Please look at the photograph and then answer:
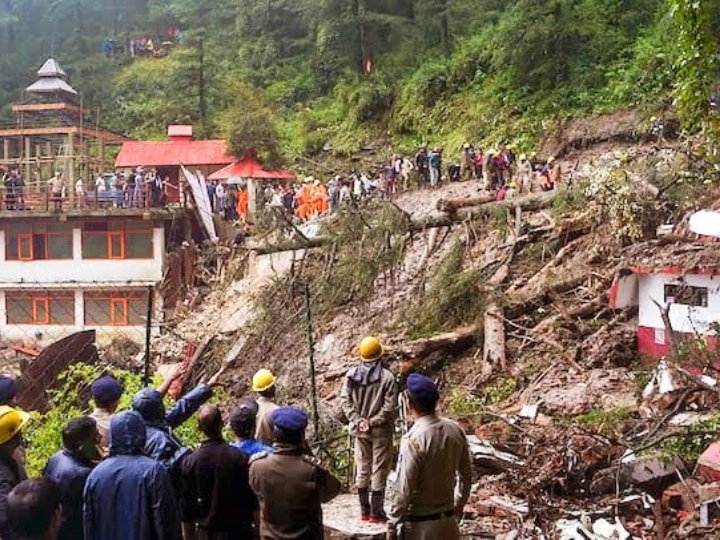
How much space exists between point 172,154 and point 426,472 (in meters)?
31.3

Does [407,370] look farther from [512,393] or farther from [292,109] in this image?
[292,109]

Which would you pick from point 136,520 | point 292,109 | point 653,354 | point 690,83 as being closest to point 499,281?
point 653,354

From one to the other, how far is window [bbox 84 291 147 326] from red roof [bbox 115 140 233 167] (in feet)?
24.4

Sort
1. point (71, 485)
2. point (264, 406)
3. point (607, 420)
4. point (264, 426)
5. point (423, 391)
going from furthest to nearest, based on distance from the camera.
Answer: point (607, 420)
point (264, 406)
point (264, 426)
point (423, 391)
point (71, 485)

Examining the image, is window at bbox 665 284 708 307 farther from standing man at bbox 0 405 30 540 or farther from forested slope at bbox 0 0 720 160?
standing man at bbox 0 405 30 540

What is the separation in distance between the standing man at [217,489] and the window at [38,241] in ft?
83.4

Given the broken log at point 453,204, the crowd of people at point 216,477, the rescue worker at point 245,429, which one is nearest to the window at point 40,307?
the broken log at point 453,204

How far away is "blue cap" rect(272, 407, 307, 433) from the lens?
14.6ft

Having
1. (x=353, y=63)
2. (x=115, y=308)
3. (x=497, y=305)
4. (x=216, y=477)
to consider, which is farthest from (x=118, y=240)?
(x=216, y=477)

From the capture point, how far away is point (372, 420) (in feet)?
20.6

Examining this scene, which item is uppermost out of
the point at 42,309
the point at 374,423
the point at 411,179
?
the point at 411,179

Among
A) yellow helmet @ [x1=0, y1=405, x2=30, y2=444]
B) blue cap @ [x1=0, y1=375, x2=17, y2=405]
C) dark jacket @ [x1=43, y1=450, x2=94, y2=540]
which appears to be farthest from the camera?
blue cap @ [x1=0, y1=375, x2=17, y2=405]

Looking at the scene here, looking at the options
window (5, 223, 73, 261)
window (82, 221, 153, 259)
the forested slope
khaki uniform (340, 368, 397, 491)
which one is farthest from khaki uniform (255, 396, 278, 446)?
window (5, 223, 73, 261)

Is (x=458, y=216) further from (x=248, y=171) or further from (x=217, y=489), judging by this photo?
(x=248, y=171)
